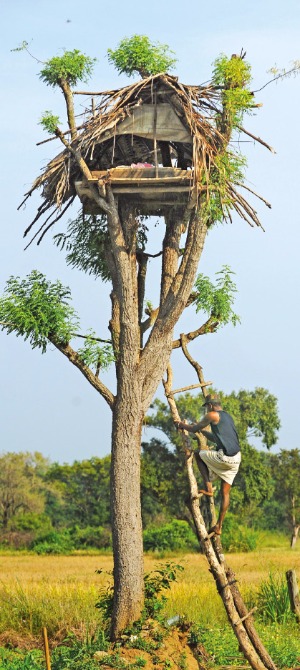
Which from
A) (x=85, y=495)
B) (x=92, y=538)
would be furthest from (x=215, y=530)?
(x=85, y=495)

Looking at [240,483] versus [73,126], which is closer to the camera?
[73,126]

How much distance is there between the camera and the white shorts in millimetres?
10023

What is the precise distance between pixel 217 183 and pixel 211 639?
19.9 feet

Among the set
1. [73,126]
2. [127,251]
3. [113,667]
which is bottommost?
[113,667]

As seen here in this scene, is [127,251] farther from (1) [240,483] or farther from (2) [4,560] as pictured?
(1) [240,483]

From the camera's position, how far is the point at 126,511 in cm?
1259

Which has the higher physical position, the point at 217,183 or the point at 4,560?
the point at 217,183

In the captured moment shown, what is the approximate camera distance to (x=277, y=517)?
47844 millimetres

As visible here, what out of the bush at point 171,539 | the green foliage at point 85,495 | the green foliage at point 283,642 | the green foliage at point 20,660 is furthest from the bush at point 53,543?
the green foliage at point 20,660

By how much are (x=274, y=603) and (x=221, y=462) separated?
21.2ft

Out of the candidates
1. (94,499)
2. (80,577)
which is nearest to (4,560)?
(80,577)

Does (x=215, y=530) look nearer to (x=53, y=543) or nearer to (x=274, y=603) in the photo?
(x=274, y=603)

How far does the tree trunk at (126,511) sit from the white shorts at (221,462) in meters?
2.60

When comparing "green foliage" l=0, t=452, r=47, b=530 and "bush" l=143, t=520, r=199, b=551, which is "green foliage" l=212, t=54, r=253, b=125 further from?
"green foliage" l=0, t=452, r=47, b=530
